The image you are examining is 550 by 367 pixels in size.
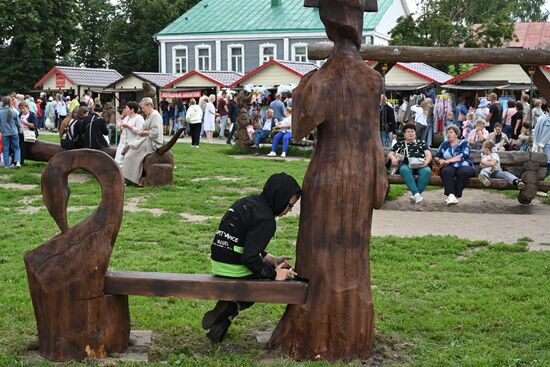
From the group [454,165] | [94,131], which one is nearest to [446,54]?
[454,165]

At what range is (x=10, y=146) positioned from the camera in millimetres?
16922

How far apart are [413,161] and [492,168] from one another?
1.37 meters

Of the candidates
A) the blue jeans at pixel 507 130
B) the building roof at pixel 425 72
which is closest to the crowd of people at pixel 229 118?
the building roof at pixel 425 72

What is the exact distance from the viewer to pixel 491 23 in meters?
40.3

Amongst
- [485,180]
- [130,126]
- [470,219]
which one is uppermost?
[130,126]

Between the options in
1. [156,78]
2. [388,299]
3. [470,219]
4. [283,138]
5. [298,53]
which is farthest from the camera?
[298,53]

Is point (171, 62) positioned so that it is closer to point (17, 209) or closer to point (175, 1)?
point (175, 1)

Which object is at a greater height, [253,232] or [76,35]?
[76,35]

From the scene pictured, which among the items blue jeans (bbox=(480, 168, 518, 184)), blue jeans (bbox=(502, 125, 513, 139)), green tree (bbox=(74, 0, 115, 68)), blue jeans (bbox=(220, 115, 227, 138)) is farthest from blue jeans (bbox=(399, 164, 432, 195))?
green tree (bbox=(74, 0, 115, 68))

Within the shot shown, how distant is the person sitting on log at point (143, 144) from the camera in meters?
13.8

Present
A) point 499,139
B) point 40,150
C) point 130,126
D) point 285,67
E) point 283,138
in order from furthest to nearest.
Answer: point 285,67, point 283,138, point 499,139, point 40,150, point 130,126

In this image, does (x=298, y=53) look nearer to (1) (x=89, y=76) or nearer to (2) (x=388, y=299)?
(1) (x=89, y=76)

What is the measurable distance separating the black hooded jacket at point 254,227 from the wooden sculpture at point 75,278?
2.41 feet

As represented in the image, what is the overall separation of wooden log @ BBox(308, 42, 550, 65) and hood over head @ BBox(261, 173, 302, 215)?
6.61 metres
